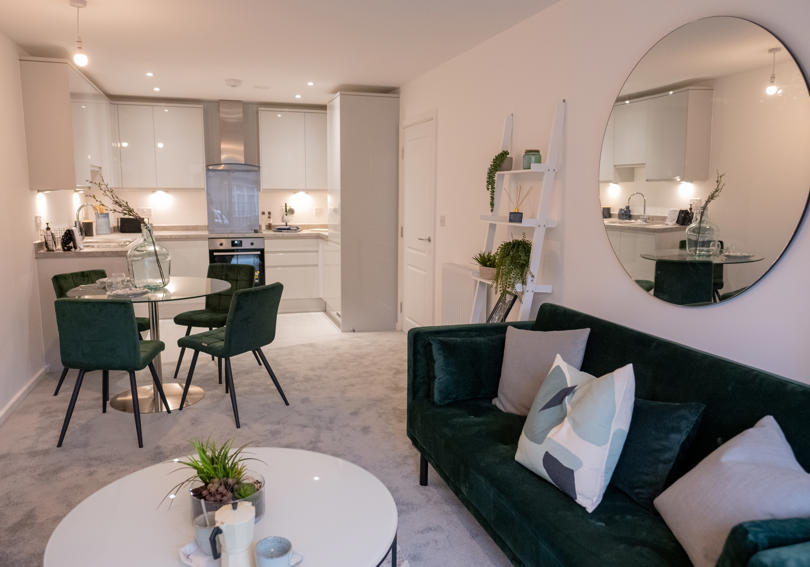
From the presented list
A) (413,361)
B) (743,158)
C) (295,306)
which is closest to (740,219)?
(743,158)

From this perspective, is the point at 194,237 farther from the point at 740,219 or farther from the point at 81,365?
the point at 740,219

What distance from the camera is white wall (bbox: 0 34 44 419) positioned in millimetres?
3854

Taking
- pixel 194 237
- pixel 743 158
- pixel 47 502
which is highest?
pixel 743 158

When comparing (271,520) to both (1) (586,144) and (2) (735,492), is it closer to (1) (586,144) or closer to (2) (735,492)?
(2) (735,492)

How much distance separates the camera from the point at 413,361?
2852mm

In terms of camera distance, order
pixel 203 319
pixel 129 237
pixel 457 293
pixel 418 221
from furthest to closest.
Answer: pixel 129 237, pixel 418 221, pixel 457 293, pixel 203 319

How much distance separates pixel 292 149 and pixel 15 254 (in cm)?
355

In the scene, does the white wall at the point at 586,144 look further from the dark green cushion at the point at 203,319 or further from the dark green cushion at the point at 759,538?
the dark green cushion at the point at 203,319

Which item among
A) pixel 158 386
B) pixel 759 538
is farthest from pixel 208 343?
pixel 759 538

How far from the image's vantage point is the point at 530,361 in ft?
8.61

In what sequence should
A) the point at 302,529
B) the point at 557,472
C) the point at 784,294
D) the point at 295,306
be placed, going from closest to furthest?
the point at 302,529
the point at 557,472
the point at 784,294
the point at 295,306

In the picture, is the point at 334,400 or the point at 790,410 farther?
the point at 334,400

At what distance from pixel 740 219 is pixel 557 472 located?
1.23m

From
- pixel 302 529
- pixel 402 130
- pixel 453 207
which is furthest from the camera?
pixel 402 130
